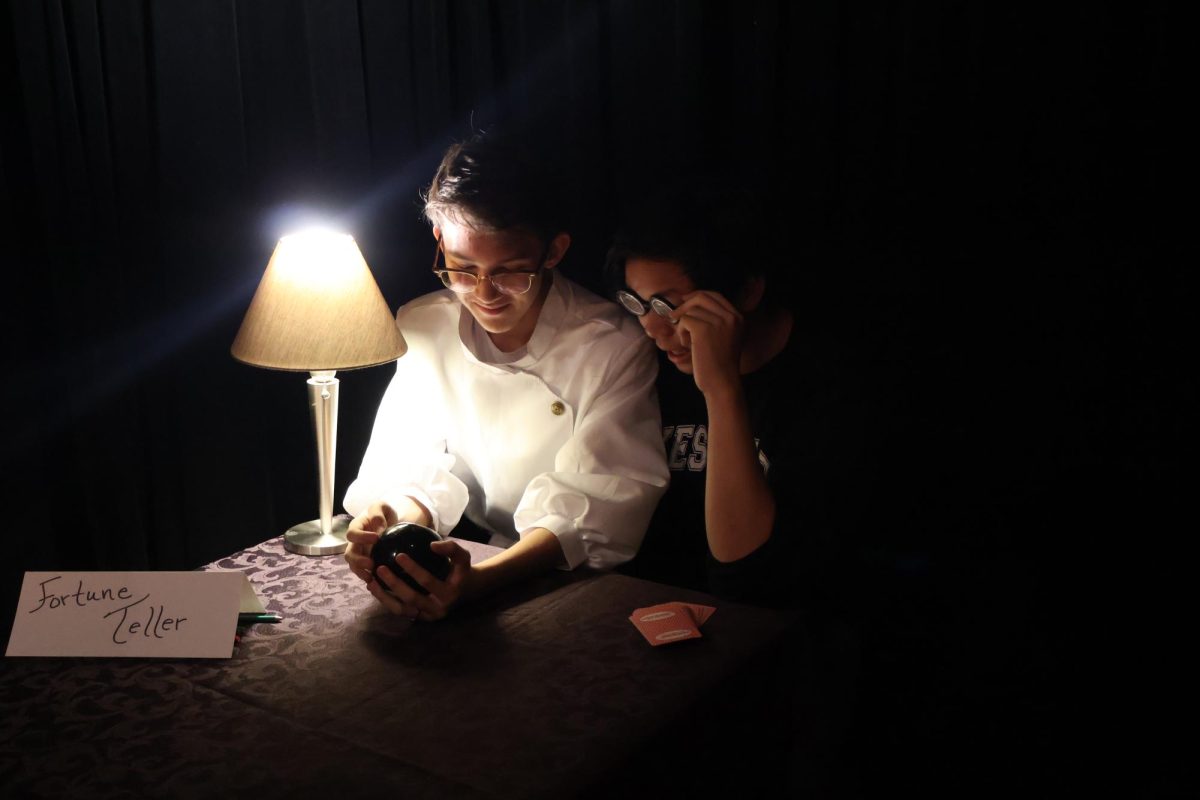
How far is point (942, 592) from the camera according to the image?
1668 millimetres

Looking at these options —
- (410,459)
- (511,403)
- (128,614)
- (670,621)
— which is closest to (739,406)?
(670,621)

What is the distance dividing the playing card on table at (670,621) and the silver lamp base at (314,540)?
1.90 feet

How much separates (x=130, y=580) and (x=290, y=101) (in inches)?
49.5

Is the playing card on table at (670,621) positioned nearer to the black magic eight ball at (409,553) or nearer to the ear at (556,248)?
the black magic eight ball at (409,553)

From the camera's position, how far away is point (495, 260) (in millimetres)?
1716

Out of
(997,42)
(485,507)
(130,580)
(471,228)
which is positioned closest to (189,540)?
(485,507)

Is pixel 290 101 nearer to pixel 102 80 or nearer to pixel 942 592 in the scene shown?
pixel 102 80

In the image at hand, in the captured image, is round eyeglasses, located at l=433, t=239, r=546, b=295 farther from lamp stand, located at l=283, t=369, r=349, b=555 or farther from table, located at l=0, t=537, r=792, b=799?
table, located at l=0, t=537, r=792, b=799

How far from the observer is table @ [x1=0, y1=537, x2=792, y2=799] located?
1.03 meters

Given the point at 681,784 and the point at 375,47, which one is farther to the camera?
the point at 375,47

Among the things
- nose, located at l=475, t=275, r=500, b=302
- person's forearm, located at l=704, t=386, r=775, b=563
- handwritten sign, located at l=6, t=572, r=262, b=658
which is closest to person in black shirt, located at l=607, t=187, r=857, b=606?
person's forearm, located at l=704, t=386, r=775, b=563

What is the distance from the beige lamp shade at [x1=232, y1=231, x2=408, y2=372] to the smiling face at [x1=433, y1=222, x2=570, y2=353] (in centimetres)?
17

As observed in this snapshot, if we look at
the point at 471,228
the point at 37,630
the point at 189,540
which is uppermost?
the point at 471,228

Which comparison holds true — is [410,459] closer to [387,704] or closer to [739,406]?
[739,406]
